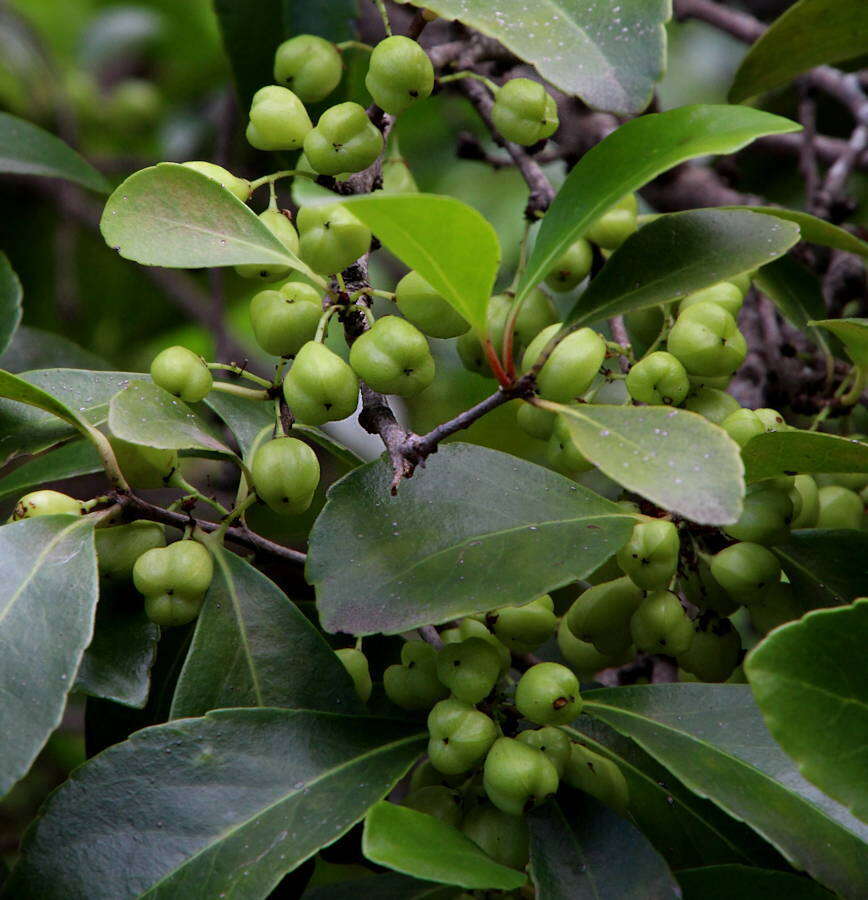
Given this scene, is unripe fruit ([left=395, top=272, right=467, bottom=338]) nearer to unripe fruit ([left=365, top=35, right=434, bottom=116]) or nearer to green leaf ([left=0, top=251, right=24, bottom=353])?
unripe fruit ([left=365, top=35, right=434, bottom=116])

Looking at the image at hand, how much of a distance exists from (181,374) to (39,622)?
21 cm

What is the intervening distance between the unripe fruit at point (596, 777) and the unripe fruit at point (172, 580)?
326mm

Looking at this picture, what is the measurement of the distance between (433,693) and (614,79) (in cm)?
51

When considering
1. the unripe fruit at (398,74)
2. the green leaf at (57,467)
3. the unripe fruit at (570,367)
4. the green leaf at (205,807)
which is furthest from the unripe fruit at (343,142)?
the green leaf at (205,807)

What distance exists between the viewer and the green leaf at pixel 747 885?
2.53ft

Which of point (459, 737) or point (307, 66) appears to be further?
point (307, 66)

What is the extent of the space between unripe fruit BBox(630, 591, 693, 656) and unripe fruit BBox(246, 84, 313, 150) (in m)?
0.49

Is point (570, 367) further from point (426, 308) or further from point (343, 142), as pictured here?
point (343, 142)

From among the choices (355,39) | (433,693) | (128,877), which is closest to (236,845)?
(128,877)

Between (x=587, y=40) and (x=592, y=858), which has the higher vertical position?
(x=587, y=40)

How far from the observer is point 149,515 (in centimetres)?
89

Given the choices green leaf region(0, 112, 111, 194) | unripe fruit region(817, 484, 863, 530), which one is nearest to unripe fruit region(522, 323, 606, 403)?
unripe fruit region(817, 484, 863, 530)

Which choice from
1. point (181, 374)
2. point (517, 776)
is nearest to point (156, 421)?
point (181, 374)

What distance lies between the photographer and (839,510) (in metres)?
1.03
